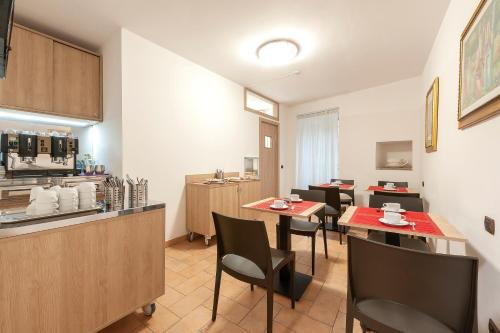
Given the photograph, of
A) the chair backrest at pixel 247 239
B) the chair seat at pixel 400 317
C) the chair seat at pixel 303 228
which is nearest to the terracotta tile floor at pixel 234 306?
the chair seat at pixel 303 228

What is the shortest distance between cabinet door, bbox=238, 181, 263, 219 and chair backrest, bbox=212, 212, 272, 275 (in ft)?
6.14

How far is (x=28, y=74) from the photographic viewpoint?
218 cm

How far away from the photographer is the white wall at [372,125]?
3.92 metres

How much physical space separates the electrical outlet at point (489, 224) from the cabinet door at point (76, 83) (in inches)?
139

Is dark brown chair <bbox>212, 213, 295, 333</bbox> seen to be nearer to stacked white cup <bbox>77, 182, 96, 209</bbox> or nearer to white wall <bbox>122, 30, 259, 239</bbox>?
stacked white cup <bbox>77, 182, 96, 209</bbox>

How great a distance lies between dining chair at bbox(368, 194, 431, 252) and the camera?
5.80 ft

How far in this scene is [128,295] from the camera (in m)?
1.40

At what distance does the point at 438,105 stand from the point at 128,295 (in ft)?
10.7

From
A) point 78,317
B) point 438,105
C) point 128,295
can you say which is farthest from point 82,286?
point 438,105

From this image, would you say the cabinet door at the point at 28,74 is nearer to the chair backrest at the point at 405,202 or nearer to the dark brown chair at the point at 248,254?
the dark brown chair at the point at 248,254

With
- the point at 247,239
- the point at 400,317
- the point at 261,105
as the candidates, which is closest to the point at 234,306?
the point at 247,239

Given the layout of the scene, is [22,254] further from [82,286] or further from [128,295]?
[128,295]

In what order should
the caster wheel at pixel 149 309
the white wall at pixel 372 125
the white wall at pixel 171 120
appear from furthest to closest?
the white wall at pixel 372 125 < the white wall at pixel 171 120 < the caster wheel at pixel 149 309

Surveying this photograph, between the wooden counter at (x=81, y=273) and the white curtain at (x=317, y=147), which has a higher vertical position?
the white curtain at (x=317, y=147)
